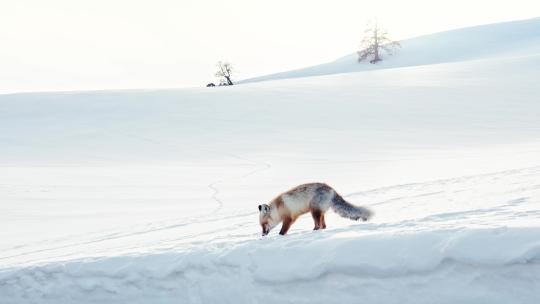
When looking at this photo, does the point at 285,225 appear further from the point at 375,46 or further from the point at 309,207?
the point at 375,46

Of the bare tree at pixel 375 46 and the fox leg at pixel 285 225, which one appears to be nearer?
the fox leg at pixel 285 225

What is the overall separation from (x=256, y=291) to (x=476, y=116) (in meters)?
21.1

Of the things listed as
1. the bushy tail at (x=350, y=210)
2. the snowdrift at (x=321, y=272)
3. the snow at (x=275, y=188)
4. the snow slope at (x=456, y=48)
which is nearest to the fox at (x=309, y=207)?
the bushy tail at (x=350, y=210)

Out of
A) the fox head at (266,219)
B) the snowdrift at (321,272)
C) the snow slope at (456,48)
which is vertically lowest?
the snowdrift at (321,272)

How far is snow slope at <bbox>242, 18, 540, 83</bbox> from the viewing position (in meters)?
58.2

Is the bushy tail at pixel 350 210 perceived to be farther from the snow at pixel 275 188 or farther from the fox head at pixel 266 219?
the fox head at pixel 266 219

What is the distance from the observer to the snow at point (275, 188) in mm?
4836

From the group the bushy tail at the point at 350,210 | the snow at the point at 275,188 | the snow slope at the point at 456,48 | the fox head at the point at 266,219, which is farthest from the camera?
the snow slope at the point at 456,48

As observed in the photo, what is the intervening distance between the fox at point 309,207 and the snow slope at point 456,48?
52418 millimetres

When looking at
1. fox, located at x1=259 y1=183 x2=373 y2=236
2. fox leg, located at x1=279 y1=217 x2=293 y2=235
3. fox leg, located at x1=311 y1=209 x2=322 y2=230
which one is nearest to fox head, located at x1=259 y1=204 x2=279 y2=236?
fox, located at x1=259 y1=183 x2=373 y2=236

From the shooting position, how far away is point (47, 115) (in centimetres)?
2716

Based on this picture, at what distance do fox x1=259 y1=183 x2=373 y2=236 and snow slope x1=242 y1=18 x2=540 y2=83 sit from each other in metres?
52.4

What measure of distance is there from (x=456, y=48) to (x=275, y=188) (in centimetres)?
5520

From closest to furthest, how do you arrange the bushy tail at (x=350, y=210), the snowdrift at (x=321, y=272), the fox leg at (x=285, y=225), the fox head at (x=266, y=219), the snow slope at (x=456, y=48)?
the snowdrift at (x=321, y=272), the bushy tail at (x=350, y=210), the fox leg at (x=285, y=225), the fox head at (x=266, y=219), the snow slope at (x=456, y=48)
